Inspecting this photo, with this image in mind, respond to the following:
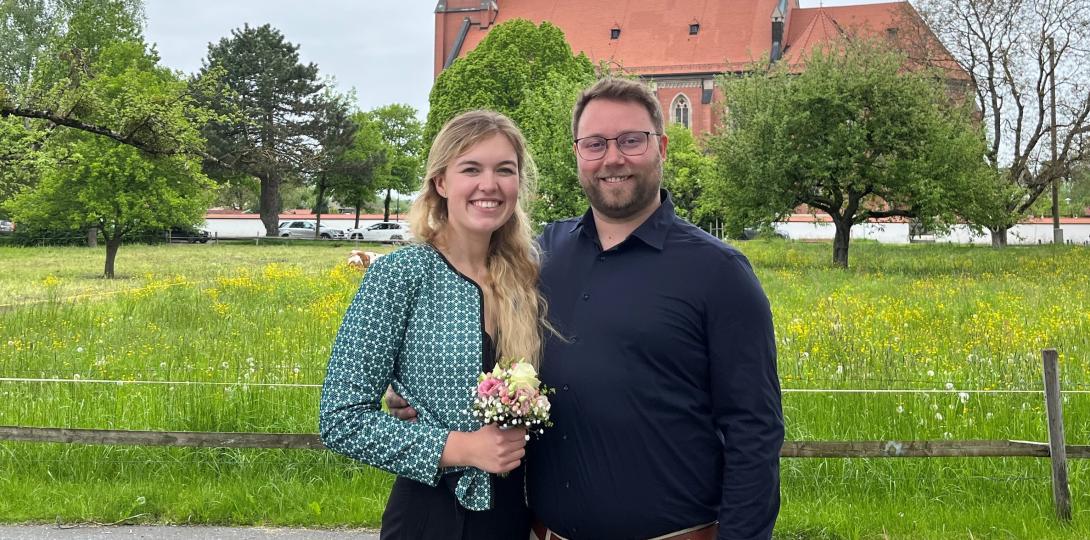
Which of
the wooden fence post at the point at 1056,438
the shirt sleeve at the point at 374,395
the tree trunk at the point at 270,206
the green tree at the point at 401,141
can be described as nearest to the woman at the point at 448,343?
the shirt sleeve at the point at 374,395

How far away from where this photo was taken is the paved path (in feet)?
15.6

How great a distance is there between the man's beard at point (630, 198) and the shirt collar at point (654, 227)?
0.14 feet

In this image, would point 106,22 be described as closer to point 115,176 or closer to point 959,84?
point 115,176

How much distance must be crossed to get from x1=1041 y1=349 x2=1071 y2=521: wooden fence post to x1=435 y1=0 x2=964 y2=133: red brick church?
58.8 m

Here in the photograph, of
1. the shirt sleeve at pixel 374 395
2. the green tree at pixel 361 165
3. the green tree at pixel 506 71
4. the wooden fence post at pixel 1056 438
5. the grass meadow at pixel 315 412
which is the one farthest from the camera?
the green tree at pixel 361 165

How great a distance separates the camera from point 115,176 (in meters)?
24.0

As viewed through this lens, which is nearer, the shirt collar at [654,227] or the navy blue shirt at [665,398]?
the navy blue shirt at [665,398]

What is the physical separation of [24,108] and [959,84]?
116ft

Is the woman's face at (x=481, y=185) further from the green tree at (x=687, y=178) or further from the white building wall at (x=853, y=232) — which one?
the white building wall at (x=853, y=232)

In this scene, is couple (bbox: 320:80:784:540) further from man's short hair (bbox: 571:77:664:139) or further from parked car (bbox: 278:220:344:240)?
parked car (bbox: 278:220:344:240)

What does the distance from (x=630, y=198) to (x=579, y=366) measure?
0.48 metres

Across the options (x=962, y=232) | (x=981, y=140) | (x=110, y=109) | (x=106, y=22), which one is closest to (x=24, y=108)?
(x=110, y=109)

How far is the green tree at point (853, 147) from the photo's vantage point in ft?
84.4

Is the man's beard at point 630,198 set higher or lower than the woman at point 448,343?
higher
